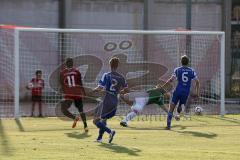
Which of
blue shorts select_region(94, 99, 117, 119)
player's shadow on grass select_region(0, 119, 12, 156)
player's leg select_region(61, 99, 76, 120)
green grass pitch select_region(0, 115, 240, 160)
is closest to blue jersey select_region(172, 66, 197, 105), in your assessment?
green grass pitch select_region(0, 115, 240, 160)

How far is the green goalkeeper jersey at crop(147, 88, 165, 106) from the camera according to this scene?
18.5 m

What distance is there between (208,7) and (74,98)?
15947mm

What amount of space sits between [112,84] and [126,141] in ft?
4.46

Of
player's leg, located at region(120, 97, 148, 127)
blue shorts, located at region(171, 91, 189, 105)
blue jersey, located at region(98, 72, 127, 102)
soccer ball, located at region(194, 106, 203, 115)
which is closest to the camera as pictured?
blue jersey, located at region(98, 72, 127, 102)

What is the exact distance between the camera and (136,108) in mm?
17484

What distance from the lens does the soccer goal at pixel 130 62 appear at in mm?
20750

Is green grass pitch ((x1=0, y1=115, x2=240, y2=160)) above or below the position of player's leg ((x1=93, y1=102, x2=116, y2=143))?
below

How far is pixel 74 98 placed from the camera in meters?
16.0

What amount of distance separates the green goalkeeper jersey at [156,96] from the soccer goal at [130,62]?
1.46 metres

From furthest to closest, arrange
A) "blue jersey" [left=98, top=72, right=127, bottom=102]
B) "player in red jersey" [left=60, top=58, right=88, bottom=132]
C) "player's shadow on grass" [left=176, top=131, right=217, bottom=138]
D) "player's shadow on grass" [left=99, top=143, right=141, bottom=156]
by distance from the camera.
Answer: "player in red jersey" [left=60, top=58, right=88, bottom=132] → "player's shadow on grass" [left=176, top=131, right=217, bottom=138] → "blue jersey" [left=98, top=72, right=127, bottom=102] → "player's shadow on grass" [left=99, top=143, right=141, bottom=156]

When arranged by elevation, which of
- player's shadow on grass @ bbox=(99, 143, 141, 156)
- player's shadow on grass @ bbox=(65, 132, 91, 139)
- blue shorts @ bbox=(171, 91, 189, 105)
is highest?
blue shorts @ bbox=(171, 91, 189, 105)

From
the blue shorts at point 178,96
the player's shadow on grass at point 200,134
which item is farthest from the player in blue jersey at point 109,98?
the blue shorts at point 178,96

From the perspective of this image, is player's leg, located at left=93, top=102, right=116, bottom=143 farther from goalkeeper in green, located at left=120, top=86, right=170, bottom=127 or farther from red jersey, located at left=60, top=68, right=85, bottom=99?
goalkeeper in green, located at left=120, top=86, right=170, bottom=127

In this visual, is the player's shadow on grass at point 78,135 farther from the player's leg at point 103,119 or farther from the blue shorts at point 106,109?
the blue shorts at point 106,109
